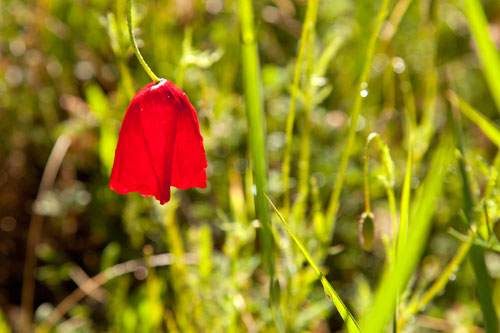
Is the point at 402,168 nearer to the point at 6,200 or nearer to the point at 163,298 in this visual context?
the point at 163,298

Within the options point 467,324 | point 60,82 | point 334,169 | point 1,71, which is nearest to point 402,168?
point 334,169

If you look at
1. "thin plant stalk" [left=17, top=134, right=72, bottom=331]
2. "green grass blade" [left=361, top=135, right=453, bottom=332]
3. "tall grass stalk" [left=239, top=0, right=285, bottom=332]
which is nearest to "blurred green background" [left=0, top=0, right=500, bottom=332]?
"thin plant stalk" [left=17, top=134, right=72, bottom=331]

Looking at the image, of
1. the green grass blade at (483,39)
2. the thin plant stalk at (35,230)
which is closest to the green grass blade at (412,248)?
the green grass blade at (483,39)

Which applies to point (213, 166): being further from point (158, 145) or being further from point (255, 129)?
point (255, 129)

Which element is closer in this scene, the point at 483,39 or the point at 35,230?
the point at 483,39

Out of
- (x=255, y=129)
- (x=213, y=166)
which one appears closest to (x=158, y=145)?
(x=255, y=129)
